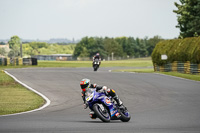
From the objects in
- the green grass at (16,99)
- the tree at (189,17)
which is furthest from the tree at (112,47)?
the green grass at (16,99)

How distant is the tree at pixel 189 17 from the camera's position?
5525cm

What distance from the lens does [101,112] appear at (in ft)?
36.1

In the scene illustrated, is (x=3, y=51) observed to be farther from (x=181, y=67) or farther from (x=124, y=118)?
(x=124, y=118)

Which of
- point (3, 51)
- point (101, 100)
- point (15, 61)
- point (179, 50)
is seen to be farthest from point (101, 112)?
point (3, 51)

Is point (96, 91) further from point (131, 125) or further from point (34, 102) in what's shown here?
point (34, 102)

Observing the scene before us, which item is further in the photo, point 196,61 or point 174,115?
point 196,61

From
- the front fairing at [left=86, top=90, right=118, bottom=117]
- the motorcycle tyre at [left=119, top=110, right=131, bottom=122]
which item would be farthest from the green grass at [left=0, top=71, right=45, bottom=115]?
the motorcycle tyre at [left=119, top=110, right=131, bottom=122]

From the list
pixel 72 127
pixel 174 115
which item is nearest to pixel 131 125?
pixel 72 127

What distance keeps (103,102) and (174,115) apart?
10.8ft

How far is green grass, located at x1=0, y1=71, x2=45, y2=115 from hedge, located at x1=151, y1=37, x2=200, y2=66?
18526mm

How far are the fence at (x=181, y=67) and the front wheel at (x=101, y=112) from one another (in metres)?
28.2

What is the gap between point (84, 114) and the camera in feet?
46.3

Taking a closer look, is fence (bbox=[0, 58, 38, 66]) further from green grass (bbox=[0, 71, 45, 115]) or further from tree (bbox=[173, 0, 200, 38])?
green grass (bbox=[0, 71, 45, 115])

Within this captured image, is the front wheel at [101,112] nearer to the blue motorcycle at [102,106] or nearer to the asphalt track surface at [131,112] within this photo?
the blue motorcycle at [102,106]
